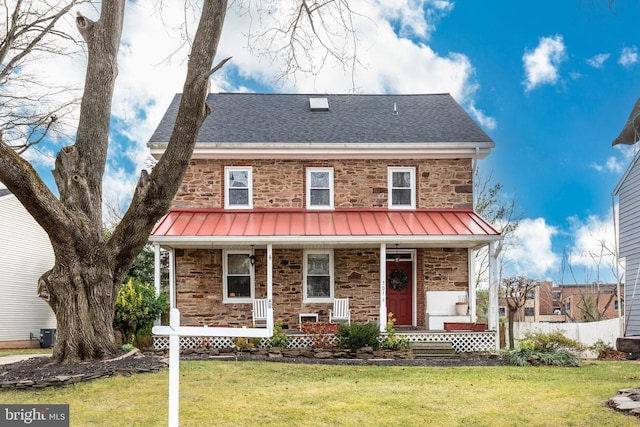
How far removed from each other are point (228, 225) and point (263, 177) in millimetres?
2087

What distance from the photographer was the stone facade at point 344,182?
17.2 m

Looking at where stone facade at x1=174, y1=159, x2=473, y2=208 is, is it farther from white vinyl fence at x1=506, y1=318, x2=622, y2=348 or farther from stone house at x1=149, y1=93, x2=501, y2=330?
white vinyl fence at x1=506, y1=318, x2=622, y2=348

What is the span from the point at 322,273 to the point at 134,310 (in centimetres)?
535

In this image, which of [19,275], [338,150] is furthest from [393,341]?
[19,275]

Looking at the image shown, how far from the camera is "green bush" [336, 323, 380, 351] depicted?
1378cm

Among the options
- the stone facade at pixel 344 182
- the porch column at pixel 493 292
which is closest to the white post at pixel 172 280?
the stone facade at pixel 344 182

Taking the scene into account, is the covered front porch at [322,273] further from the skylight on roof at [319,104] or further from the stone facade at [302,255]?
the skylight on roof at [319,104]

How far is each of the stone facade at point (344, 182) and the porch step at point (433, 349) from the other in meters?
4.40

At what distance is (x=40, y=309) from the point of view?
74.1ft

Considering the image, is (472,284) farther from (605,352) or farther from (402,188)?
(605,352)

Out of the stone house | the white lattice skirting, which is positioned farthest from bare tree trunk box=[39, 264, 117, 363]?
the stone house

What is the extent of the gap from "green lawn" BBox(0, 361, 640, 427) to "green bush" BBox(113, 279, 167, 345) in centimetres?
342

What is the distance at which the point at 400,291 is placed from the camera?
681 inches

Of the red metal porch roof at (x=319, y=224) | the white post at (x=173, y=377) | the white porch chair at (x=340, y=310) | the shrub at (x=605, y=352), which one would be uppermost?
the red metal porch roof at (x=319, y=224)
